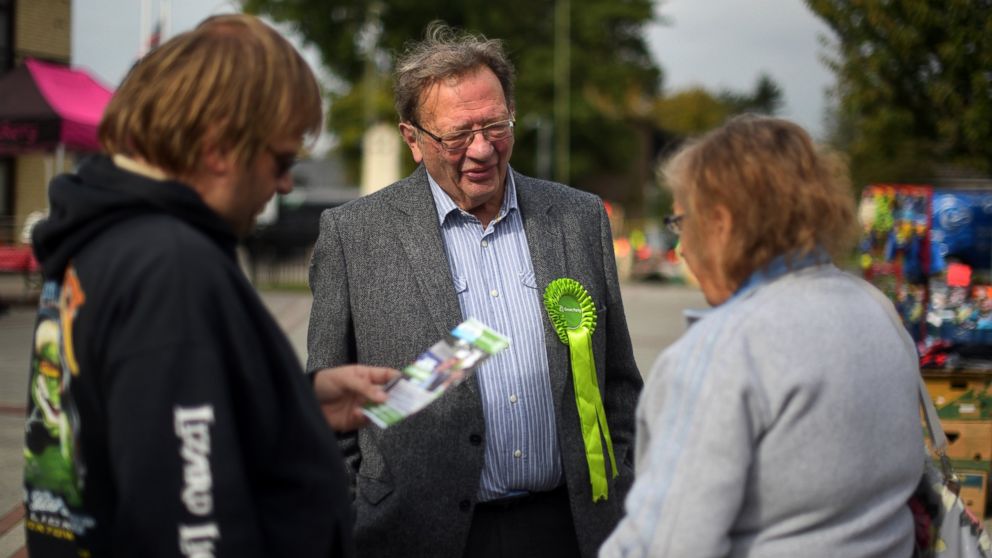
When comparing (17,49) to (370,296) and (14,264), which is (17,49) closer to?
(14,264)

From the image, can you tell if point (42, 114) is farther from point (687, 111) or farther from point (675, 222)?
point (687, 111)

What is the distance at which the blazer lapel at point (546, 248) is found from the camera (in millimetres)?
2816

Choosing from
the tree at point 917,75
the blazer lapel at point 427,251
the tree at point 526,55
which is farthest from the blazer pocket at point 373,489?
the tree at point 526,55

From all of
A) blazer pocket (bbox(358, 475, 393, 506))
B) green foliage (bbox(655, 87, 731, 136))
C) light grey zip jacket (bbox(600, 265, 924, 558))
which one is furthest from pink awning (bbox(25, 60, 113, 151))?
green foliage (bbox(655, 87, 731, 136))

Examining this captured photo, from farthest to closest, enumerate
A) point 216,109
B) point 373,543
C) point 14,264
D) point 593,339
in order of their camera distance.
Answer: point 14,264 < point 593,339 < point 373,543 < point 216,109

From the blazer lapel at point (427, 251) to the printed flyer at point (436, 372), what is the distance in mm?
580

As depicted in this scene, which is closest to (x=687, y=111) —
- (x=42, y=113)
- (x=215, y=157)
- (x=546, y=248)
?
(x=42, y=113)

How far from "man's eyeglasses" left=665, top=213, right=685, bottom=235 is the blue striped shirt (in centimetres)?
74

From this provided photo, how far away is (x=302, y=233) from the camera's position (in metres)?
23.4

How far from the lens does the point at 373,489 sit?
2.74 metres

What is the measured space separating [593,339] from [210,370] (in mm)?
1512

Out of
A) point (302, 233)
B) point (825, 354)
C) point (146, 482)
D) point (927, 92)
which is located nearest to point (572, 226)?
point (825, 354)

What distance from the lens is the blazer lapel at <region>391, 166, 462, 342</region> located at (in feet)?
9.16

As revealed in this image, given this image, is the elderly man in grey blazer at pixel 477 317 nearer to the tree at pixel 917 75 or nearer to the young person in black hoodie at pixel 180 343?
the young person in black hoodie at pixel 180 343
